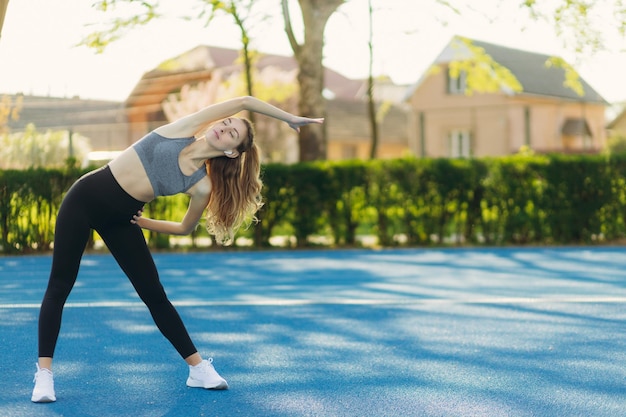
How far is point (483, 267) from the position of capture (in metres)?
12.8

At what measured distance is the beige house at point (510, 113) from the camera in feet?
121

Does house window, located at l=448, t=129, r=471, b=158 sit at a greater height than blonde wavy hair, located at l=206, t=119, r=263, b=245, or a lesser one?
greater

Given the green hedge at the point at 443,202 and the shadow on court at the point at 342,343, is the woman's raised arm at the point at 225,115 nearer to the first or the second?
the shadow on court at the point at 342,343

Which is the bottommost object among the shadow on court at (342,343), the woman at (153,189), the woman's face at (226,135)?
the shadow on court at (342,343)

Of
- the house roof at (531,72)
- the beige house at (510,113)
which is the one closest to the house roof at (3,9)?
the beige house at (510,113)

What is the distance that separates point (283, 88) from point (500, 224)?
22.9 metres

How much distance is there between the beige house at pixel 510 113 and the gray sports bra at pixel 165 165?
3157 centimetres

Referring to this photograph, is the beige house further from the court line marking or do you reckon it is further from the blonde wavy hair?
the blonde wavy hair

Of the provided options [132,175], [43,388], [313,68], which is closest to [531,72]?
[313,68]

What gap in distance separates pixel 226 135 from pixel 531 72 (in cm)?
4193

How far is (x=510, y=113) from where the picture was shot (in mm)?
35562

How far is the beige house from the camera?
3691cm

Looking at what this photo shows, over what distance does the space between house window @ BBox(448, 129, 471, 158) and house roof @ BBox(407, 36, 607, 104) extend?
11.3 feet

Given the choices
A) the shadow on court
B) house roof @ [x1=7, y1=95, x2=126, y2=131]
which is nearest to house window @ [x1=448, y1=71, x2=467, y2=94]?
house roof @ [x1=7, y1=95, x2=126, y2=131]
